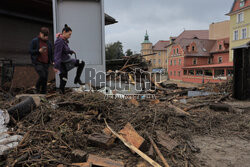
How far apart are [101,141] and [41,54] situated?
3467 mm

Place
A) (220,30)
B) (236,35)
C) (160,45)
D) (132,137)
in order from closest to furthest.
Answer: (132,137) < (236,35) < (220,30) < (160,45)

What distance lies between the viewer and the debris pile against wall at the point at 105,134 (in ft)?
7.19

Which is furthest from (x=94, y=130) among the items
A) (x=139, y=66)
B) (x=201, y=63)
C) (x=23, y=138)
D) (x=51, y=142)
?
(x=201, y=63)

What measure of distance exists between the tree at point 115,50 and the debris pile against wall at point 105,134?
38.9m

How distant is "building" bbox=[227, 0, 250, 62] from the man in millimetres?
37417

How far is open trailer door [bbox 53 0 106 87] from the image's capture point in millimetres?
6586

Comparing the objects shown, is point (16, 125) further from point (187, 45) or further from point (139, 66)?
point (187, 45)

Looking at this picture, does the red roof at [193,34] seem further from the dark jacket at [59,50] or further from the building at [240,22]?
the dark jacket at [59,50]

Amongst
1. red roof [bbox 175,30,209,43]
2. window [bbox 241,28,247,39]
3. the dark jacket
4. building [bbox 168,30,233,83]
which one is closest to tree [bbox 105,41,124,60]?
building [bbox 168,30,233,83]

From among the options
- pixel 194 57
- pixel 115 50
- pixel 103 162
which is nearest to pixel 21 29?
pixel 103 162

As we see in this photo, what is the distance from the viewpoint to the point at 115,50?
48875 millimetres

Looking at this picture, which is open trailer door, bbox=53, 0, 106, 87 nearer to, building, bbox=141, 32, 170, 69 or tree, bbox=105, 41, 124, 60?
tree, bbox=105, 41, 124, 60

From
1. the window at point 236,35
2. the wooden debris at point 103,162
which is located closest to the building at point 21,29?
the wooden debris at point 103,162

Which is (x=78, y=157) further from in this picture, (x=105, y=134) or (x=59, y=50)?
(x=59, y=50)
